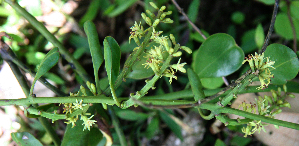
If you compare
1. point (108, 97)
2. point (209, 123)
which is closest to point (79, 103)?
point (108, 97)

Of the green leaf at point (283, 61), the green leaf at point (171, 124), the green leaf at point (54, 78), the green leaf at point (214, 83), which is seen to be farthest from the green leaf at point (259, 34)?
the green leaf at point (54, 78)

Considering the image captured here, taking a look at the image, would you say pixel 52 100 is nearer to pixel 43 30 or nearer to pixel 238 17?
pixel 43 30

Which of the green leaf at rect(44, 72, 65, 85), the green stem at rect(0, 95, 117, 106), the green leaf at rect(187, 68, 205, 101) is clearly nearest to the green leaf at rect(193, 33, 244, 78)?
the green leaf at rect(187, 68, 205, 101)

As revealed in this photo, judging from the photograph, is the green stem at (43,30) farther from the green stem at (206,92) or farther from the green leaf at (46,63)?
the green stem at (206,92)

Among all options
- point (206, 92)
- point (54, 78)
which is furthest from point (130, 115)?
point (206, 92)

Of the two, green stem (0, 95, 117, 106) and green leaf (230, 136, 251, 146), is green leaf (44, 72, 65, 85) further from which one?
green leaf (230, 136, 251, 146)
